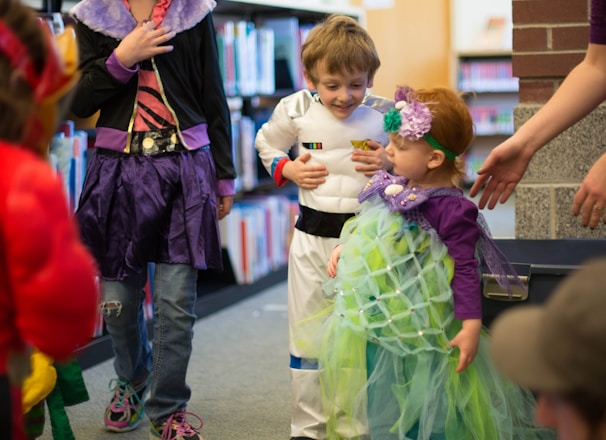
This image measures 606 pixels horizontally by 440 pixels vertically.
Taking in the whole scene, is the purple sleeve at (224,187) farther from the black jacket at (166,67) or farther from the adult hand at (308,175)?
the adult hand at (308,175)

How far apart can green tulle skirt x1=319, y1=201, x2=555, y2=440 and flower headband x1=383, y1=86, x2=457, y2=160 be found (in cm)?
18

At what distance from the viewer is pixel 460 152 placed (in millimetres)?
2057

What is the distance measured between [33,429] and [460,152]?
1059 millimetres

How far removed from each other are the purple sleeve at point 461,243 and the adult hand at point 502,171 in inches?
6.1

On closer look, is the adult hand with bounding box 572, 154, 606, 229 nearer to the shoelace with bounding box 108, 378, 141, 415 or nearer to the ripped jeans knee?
the ripped jeans knee

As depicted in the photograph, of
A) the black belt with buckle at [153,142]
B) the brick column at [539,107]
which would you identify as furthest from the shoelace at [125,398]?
the brick column at [539,107]

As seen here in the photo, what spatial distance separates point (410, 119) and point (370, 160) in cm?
33

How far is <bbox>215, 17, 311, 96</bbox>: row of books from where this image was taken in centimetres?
441

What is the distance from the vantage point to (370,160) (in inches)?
91.2

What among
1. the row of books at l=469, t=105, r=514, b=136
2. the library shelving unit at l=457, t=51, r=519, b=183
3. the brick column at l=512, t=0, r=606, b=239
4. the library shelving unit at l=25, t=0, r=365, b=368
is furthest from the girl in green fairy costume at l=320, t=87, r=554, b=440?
the row of books at l=469, t=105, r=514, b=136

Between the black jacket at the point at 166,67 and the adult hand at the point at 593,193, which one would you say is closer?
the adult hand at the point at 593,193

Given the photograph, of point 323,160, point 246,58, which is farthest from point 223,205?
point 246,58

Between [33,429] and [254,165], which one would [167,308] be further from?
[254,165]

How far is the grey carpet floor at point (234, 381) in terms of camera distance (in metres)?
2.63
